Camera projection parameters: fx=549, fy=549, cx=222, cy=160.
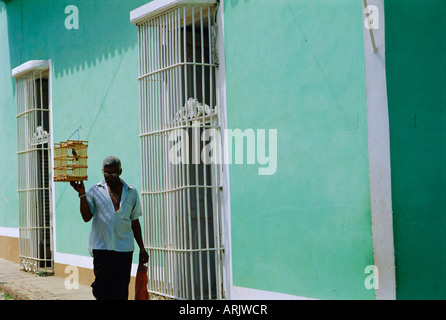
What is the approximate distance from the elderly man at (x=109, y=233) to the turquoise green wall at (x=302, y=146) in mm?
1226

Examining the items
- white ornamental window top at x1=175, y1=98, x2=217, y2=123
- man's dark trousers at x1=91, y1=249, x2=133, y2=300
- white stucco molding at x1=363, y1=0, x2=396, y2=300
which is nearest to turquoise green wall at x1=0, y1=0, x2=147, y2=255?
white ornamental window top at x1=175, y1=98, x2=217, y2=123

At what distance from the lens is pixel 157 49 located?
6113mm

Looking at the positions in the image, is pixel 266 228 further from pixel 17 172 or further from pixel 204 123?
pixel 17 172

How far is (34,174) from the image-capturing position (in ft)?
29.6

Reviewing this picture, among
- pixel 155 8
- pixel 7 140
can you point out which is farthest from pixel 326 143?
pixel 7 140

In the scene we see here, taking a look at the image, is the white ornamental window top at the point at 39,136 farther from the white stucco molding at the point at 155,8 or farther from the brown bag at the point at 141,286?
the brown bag at the point at 141,286

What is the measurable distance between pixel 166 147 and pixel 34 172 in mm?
4007

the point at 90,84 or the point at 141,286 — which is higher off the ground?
the point at 90,84

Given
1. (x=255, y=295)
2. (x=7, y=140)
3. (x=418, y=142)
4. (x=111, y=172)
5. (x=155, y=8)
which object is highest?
(x=155, y=8)

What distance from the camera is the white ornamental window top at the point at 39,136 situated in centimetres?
896

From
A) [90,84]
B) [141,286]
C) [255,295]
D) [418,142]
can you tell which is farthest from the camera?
[90,84]

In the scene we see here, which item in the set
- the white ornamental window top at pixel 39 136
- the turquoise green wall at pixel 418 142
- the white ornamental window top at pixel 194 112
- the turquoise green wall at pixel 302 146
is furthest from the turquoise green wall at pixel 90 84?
the turquoise green wall at pixel 418 142

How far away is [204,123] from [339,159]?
172 cm

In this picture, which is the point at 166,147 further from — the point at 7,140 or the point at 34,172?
the point at 7,140
